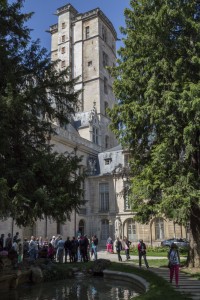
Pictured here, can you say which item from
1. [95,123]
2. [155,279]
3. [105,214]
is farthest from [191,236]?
[95,123]

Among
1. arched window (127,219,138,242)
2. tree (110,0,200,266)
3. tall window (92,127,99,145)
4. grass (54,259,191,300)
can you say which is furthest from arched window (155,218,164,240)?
tree (110,0,200,266)

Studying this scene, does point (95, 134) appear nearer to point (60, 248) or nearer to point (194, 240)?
point (60, 248)

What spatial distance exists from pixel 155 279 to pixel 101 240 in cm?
2547

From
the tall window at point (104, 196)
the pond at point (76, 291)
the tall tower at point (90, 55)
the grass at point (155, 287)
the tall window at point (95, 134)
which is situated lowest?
the pond at point (76, 291)

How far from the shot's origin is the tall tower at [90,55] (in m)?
48.2

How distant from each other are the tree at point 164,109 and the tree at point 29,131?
2.72 meters

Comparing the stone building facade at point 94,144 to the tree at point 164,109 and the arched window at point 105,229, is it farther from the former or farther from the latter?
the tree at point 164,109

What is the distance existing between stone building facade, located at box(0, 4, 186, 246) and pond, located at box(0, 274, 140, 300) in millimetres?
4703

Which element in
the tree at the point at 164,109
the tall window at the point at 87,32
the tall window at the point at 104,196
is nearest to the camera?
the tree at the point at 164,109

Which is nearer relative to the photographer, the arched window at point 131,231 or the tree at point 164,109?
the tree at point 164,109

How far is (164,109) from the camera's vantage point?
13.8m

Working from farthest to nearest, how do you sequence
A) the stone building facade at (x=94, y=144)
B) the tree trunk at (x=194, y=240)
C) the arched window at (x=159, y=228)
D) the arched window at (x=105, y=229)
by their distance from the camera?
the arched window at (x=105, y=229) → the arched window at (x=159, y=228) → the stone building facade at (x=94, y=144) → the tree trunk at (x=194, y=240)

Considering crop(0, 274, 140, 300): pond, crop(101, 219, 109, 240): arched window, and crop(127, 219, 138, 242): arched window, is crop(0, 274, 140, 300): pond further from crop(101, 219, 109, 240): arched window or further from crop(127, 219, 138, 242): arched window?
crop(101, 219, 109, 240): arched window

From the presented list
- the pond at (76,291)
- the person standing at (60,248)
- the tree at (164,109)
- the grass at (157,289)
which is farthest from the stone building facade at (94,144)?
the person standing at (60,248)
